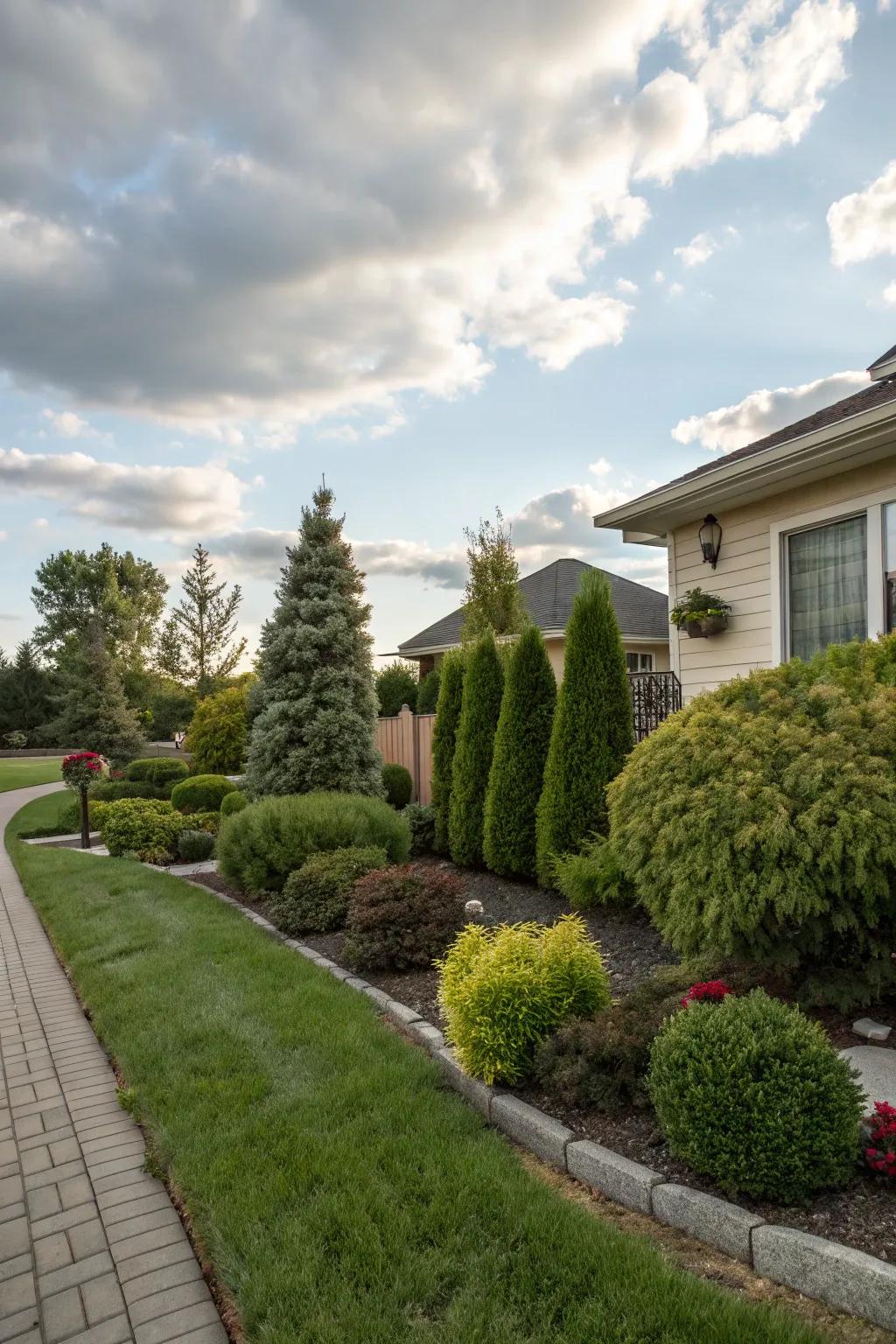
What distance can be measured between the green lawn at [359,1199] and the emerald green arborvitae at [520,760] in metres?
3.15

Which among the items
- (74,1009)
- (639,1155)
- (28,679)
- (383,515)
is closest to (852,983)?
(639,1155)

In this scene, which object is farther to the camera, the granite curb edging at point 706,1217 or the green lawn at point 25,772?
the green lawn at point 25,772

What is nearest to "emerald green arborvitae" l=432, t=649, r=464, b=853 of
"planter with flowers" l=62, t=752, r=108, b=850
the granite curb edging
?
the granite curb edging

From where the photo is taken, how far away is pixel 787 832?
3414mm

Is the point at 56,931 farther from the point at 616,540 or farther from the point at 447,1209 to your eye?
the point at 616,540

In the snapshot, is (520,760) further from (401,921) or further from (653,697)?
(401,921)

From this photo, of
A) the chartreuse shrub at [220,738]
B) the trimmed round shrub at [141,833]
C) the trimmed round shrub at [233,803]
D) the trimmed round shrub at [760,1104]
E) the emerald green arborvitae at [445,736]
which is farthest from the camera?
the chartreuse shrub at [220,738]

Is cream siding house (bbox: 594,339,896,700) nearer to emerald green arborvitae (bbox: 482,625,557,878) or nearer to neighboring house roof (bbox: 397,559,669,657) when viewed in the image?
emerald green arborvitae (bbox: 482,625,557,878)

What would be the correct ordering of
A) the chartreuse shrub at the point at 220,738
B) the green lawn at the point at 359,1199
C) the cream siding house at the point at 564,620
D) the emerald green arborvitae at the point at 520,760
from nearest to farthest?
1. the green lawn at the point at 359,1199
2. the emerald green arborvitae at the point at 520,760
3. the cream siding house at the point at 564,620
4. the chartreuse shrub at the point at 220,738

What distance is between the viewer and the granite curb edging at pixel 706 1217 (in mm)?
2027

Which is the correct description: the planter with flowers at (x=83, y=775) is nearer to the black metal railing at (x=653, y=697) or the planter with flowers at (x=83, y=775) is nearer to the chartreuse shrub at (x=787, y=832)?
the black metal railing at (x=653, y=697)

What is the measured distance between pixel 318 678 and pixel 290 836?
282 centimetres

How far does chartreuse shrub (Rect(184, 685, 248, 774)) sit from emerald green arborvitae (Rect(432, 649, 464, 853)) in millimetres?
12477

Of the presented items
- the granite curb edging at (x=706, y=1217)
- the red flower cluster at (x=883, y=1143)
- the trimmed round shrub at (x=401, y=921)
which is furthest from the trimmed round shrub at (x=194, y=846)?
the red flower cluster at (x=883, y=1143)
